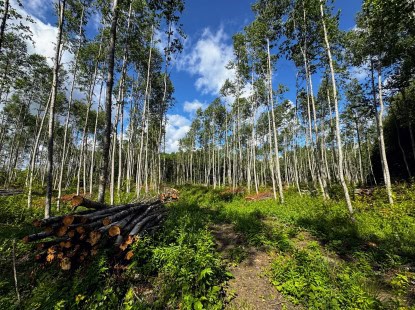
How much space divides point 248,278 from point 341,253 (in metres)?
3.39

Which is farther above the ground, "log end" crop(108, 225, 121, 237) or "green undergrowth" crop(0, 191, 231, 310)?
"log end" crop(108, 225, 121, 237)

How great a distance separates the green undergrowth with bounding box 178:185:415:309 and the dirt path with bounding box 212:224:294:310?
248mm

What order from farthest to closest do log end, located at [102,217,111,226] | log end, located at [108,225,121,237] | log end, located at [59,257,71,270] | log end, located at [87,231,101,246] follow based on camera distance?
log end, located at [102,217,111,226] → log end, located at [108,225,121,237] → log end, located at [87,231,101,246] → log end, located at [59,257,71,270]

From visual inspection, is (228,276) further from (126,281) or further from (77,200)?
(77,200)

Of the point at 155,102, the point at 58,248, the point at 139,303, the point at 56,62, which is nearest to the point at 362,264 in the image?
the point at 139,303

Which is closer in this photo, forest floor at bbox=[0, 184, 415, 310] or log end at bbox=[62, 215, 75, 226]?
forest floor at bbox=[0, 184, 415, 310]

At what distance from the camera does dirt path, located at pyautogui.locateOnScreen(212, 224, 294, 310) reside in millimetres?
4238

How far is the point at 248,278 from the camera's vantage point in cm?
504

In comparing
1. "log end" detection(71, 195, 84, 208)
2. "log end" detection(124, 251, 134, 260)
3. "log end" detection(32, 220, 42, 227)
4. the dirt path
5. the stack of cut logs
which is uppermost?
"log end" detection(71, 195, 84, 208)

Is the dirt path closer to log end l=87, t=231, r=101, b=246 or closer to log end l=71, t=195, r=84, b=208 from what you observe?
log end l=87, t=231, r=101, b=246

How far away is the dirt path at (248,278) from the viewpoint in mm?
4238

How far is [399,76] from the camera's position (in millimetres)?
15609

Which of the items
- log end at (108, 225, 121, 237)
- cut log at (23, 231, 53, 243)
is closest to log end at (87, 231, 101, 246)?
log end at (108, 225, 121, 237)

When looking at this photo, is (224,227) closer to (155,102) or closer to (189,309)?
(189,309)
